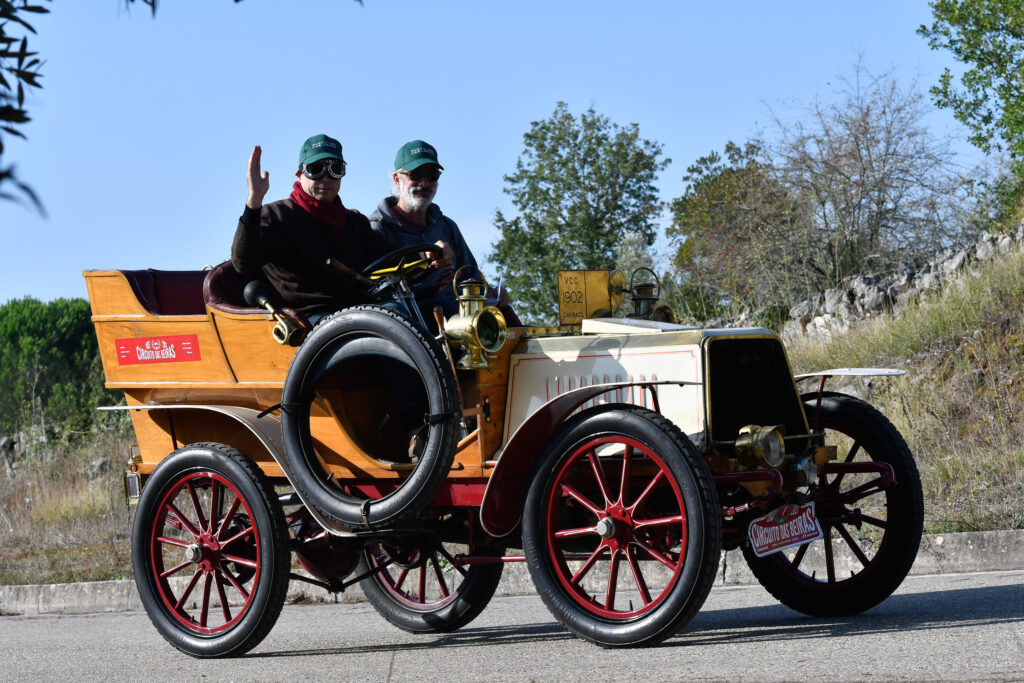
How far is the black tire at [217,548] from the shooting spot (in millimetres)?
5707

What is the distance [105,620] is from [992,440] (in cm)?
641

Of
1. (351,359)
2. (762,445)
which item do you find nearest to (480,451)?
(351,359)

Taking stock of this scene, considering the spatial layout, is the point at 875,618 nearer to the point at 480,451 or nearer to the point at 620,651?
the point at 620,651

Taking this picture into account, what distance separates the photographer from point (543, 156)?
123 feet

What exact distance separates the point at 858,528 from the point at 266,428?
9.49ft

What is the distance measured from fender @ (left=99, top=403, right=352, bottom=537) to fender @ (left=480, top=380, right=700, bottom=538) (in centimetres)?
67

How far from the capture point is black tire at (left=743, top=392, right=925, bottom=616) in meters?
5.88

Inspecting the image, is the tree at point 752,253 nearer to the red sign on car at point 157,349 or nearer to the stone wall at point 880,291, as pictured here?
the stone wall at point 880,291

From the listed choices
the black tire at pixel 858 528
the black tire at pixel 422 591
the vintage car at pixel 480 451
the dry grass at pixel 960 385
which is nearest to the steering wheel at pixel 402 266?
the vintage car at pixel 480 451

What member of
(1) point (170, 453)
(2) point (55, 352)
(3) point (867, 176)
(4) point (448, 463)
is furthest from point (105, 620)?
(2) point (55, 352)

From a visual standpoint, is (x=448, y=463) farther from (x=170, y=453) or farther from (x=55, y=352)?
(x=55, y=352)

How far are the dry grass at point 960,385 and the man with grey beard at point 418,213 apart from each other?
3.57 metres

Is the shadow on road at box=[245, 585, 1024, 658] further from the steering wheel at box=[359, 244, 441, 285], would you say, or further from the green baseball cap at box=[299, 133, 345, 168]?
the green baseball cap at box=[299, 133, 345, 168]

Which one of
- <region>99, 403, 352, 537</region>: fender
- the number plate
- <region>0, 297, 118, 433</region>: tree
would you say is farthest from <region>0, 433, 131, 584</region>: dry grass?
<region>0, 297, 118, 433</region>: tree
